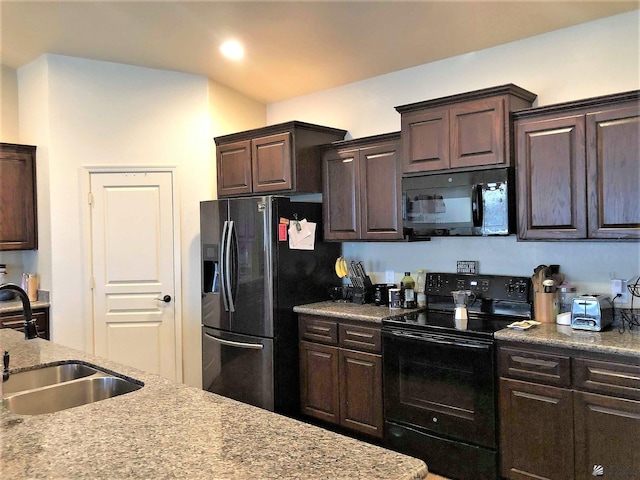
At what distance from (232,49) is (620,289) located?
3.06 meters

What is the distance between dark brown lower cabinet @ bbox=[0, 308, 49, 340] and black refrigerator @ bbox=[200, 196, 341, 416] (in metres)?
1.33

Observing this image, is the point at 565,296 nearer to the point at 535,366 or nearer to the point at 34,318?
the point at 535,366

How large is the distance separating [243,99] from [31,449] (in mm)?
3830

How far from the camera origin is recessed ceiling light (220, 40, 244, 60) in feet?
12.3

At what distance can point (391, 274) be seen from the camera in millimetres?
3973

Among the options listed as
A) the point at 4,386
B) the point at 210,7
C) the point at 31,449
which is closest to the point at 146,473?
the point at 31,449

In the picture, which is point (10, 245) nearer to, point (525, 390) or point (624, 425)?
point (525, 390)

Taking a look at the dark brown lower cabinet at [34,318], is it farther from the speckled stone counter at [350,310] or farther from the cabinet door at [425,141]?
the cabinet door at [425,141]

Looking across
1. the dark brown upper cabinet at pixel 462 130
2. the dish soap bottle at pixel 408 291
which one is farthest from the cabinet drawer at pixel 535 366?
the dark brown upper cabinet at pixel 462 130

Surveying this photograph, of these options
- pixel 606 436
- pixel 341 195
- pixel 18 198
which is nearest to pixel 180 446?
pixel 606 436

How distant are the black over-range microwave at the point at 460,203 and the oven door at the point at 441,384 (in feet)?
2.25

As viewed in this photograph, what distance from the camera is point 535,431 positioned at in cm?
260

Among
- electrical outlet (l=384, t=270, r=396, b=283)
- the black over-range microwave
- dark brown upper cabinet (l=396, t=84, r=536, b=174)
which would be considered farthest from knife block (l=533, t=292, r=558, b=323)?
electrical outlet (l=384, t=270, r=396, b=283)

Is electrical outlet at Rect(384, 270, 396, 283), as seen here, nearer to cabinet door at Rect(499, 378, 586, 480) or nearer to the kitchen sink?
cabinet door at Rect(499, 378, 586, 480)
